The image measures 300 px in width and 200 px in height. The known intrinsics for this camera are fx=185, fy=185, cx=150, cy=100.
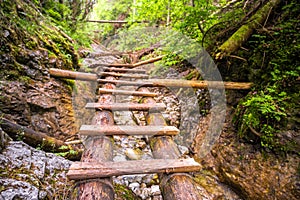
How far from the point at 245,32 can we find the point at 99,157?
10.8 feet

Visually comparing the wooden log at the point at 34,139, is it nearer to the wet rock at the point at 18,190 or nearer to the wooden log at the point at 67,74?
the wet rock at the point at 18,190

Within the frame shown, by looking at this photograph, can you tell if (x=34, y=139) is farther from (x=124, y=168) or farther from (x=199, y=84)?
(x=199, y=84)

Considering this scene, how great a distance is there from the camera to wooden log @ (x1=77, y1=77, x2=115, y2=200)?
1304 mm

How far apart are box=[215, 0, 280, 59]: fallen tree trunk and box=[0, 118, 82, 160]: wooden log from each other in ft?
9.73

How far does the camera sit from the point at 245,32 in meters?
3.37

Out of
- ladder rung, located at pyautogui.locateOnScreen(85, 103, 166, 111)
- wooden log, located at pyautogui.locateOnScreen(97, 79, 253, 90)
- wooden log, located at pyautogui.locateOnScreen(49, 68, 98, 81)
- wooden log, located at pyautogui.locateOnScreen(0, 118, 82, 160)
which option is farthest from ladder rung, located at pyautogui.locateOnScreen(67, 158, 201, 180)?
wooden log, located at pyautogui.locateOnScreen(49, 68, 98, 81)

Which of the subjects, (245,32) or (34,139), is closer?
(34,139)

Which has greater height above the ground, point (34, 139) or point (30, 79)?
point (30, 79)

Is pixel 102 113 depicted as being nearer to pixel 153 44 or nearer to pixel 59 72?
pixel 59 72

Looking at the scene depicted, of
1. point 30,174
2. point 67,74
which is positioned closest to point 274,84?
point 30,174

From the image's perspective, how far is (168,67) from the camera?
5.98 m

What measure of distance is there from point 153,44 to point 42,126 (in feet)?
21.2

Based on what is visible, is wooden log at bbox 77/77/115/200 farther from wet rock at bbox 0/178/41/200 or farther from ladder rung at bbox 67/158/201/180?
wet rock at bbox 0/178/41/200

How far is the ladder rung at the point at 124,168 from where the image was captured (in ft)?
4.58
